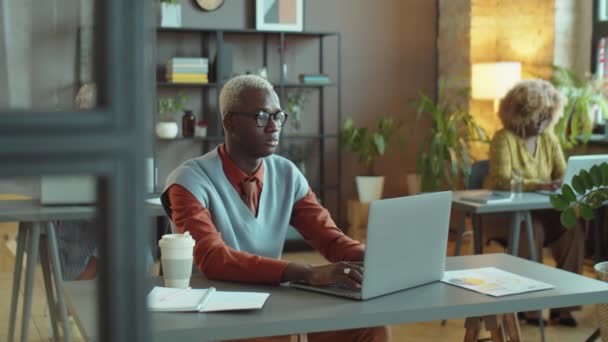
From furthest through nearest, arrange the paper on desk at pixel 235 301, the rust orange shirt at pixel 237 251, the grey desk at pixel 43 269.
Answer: the rust orange shirt at pixel 237 251 < the paper on desk at pixel 235 301 < the grey desk at pixel 43 269

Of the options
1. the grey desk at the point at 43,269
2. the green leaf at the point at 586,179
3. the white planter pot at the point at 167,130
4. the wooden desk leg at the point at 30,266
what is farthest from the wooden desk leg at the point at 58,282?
the white planter pot at the point at 167,130

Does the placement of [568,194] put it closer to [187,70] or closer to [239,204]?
[239,204]

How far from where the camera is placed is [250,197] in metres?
2.53

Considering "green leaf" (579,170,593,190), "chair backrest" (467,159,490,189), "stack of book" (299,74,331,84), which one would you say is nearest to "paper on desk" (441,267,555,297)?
"green leaf" (579,170,593,190)

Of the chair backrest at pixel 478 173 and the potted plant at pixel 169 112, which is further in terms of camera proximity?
the potted plant at pixel 169 112

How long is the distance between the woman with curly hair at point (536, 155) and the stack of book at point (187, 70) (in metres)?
2.48

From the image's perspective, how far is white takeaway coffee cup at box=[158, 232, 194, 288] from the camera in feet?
6.54

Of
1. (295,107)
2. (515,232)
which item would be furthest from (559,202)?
(295,107)

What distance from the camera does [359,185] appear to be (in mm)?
6566

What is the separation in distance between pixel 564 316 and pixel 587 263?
1.55 m

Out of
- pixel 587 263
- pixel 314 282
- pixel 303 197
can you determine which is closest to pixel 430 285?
pixel 314 282

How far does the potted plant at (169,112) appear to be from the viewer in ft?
19.7

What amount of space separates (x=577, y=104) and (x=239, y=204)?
12.9ft

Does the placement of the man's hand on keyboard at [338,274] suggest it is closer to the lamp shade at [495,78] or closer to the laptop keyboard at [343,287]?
the laptop keyboard at [343,287]
